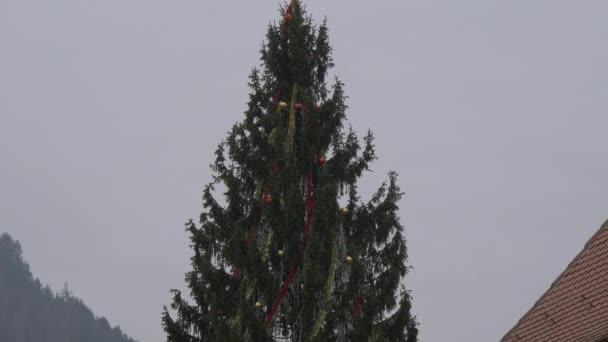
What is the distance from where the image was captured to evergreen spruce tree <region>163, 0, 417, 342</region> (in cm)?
1195

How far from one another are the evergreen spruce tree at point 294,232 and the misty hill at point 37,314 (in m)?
140

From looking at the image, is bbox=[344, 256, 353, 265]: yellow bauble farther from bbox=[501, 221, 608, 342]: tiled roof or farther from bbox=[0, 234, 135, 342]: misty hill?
bbox=[0, 234, 135, 342]: misty hill

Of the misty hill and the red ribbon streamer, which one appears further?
the misty hill

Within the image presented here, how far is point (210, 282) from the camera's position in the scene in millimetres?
12695

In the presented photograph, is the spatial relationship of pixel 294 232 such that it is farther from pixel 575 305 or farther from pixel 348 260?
pixel 575 305

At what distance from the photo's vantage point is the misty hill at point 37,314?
148125mm

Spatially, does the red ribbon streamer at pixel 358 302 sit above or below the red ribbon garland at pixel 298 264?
below

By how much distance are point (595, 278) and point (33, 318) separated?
153006mm

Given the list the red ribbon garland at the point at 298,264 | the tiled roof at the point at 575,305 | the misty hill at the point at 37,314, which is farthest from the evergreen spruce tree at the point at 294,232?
the misty hill at the point at 37,314

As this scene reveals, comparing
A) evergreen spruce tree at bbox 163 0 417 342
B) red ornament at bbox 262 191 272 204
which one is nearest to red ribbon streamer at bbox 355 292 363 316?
evergreen spruce tree at bbox 163 0 417 342

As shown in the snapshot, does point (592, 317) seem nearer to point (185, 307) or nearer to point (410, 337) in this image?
point (410, 337)

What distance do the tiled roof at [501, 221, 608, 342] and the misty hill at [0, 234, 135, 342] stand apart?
14344 centimetres

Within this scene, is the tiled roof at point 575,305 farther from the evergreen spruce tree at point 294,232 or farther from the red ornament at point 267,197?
the red ornament at point 267,197

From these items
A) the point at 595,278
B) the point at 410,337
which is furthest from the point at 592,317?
the point at 410,337
